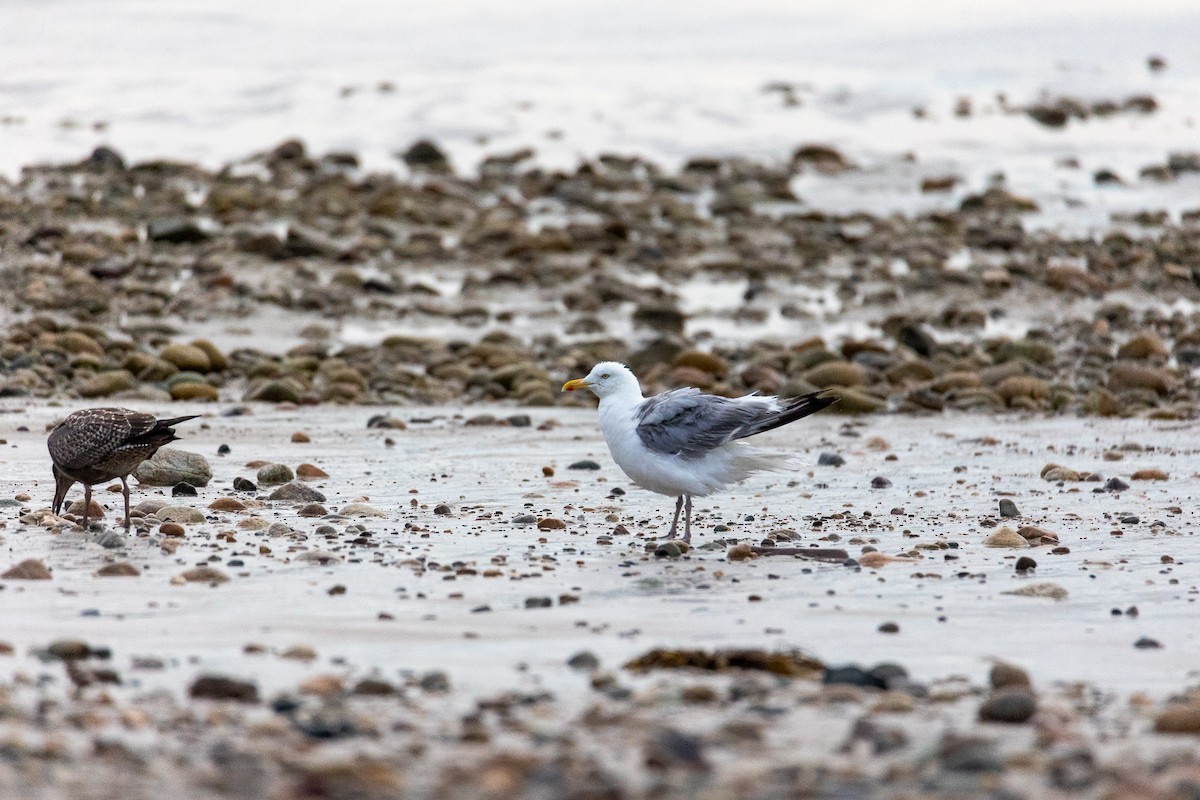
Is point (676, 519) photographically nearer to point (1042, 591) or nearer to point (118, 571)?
point (1042, 591)

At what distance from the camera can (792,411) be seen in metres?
7.31

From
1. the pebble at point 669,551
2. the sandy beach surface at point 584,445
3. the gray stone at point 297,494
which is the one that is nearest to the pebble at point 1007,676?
the sandy beach surface at point 584,445

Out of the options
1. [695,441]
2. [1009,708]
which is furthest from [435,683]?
[695,441]

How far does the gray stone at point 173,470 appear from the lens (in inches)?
339

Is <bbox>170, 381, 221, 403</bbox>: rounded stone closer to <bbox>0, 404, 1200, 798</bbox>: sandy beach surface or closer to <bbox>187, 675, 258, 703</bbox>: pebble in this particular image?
<bbox>0, 404, 1200, 798</bbox>: sandy beach surface

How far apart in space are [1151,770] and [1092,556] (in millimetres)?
3169

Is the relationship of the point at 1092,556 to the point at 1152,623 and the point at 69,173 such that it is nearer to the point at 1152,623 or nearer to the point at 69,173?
the point at 1152,623

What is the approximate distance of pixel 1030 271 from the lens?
58.0ft

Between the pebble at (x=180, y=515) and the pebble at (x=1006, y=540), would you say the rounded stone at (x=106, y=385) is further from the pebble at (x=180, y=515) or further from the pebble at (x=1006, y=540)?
the pebble at (x=1006, y=540)

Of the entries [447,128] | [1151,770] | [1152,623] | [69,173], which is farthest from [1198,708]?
[447,128]

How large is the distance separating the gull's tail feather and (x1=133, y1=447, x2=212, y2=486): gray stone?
123 inches

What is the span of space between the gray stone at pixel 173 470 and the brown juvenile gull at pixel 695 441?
8.18ft

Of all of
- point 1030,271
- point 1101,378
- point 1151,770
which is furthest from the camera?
point 1030,271

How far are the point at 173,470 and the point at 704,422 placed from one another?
3.08m
